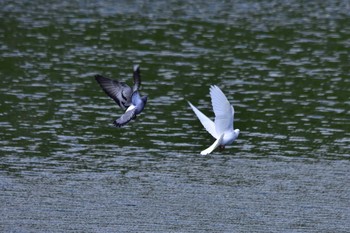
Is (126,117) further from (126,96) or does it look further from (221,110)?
(221,110)

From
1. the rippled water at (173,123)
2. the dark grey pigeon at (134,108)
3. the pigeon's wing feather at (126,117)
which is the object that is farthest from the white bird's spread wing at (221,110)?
the rippled water at (173,123)

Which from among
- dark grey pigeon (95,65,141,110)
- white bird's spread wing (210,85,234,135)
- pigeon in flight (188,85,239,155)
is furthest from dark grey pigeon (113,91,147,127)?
white bird's spread wing (210,85,234,135)

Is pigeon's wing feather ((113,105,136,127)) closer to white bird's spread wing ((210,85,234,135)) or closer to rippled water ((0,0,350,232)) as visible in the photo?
white bird's spread wing ((210,85,234,135))

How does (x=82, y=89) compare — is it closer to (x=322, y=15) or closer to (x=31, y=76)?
(x=31, y=76)

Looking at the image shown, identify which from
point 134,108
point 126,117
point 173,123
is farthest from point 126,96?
point 173,123

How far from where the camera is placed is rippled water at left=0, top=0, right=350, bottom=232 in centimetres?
2566

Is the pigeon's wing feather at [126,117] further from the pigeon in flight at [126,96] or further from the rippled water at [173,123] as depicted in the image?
the rippled water at [173,123]

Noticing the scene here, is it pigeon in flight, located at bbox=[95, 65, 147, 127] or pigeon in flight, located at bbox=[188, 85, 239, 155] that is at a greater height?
pigeon in flight, located at bbox=[95, 65, 147, 127]

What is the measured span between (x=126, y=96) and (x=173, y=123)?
1227 centimetres

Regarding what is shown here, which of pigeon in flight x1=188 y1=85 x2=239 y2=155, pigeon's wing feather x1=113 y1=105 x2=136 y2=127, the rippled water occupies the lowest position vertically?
the rippled water

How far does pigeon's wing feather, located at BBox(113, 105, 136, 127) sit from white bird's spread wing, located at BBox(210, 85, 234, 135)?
1.54 meters

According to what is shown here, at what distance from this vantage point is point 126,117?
2077cm

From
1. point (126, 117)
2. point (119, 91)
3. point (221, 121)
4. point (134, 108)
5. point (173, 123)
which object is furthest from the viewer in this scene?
point (173, 123)

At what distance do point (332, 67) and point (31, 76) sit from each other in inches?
463
